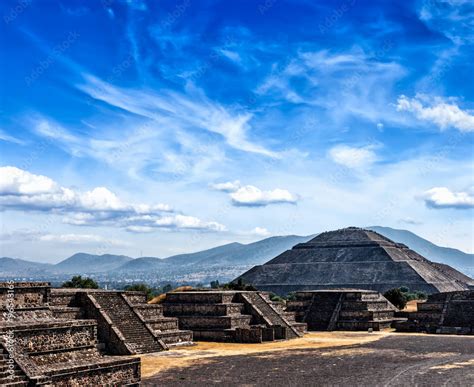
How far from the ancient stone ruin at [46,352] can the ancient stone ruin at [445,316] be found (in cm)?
3111

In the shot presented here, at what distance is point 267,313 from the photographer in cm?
4391

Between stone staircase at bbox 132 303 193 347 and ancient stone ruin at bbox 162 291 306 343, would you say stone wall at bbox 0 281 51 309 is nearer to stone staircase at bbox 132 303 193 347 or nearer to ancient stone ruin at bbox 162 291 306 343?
stone staircase at bbox 132 303 193 347

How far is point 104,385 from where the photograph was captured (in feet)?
66.1

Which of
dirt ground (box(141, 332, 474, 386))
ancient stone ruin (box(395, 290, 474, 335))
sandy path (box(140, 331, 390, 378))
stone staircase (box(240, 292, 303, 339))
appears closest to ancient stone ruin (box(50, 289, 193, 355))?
sandy path (box(140, 331, 390, 378))

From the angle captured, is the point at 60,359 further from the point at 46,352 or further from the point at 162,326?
the point at 162,326

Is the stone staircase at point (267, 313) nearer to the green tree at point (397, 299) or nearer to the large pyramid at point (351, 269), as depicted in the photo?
the green tree at point (397, 299)

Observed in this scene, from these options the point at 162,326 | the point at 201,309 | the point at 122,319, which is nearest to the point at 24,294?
the point at 122,319

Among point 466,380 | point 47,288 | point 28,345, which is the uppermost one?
point 47,288

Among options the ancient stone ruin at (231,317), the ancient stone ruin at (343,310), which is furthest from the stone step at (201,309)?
the ancient stone ruin at (343,310)

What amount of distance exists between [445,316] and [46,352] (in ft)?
116

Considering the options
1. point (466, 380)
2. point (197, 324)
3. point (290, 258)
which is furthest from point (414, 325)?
point (290, 258)

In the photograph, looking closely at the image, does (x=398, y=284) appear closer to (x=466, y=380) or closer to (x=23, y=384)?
(x=466, y=380)

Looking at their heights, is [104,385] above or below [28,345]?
below

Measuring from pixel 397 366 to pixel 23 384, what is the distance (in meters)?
17.0
